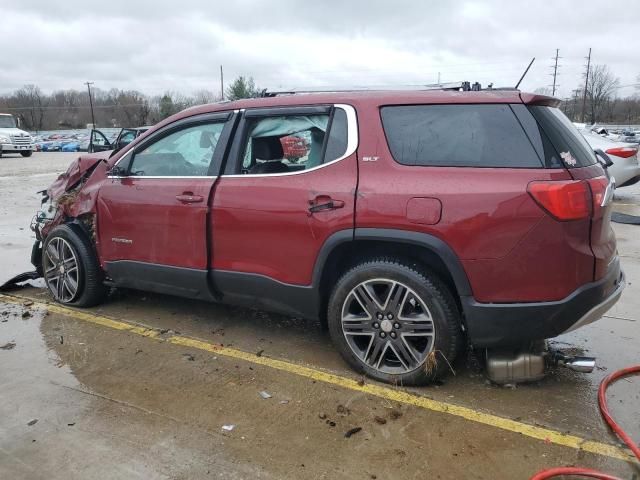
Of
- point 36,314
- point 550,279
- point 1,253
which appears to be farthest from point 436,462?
point 1,253

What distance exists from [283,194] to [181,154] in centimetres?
113

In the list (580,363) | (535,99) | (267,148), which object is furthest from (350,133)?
(580,363)

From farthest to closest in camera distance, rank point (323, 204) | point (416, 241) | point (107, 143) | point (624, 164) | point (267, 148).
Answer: point (624, 164) < point (107, 143) < point (267, 148) < point (323, 204) < point (416, 241)

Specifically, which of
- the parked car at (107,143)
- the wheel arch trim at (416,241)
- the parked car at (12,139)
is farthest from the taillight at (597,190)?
the parked car at (12,139)

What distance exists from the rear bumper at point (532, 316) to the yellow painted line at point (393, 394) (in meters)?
0.41

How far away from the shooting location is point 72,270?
15.2ft

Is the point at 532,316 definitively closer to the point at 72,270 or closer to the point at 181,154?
the point at 181,154

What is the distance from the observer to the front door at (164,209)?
3846 millimetres

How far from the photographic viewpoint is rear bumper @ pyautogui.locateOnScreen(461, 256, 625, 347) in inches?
113

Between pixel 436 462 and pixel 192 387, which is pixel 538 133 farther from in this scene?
pixel 192 387

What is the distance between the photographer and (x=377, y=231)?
3.10 meters

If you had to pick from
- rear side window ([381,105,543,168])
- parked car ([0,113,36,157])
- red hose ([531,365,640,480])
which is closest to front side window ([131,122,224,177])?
rear side window ([381,105,543,168])

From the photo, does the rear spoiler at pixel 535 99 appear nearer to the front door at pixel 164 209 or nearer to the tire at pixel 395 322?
the tire at pixel 395 322

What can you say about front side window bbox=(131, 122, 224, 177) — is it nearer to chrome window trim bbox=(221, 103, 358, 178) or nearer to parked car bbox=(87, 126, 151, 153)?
parked car bbox=(87, 126, 151, 153)
